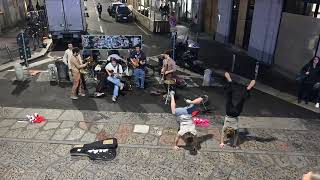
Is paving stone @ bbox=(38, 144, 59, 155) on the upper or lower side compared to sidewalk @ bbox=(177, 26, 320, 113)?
lower

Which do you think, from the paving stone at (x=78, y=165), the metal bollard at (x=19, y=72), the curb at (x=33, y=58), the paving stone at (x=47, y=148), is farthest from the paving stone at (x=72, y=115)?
the curb at (x=33, y=58)

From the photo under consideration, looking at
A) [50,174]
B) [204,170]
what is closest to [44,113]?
[50,174]

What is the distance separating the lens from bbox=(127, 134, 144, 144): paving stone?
9016 mm

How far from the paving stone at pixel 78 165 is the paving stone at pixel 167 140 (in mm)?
2203

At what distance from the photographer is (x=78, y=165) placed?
313 inches

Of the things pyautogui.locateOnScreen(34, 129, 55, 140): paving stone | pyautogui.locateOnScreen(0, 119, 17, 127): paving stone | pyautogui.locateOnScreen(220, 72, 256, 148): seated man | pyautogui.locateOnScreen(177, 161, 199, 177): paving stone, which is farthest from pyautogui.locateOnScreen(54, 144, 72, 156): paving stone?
pyautogui.locateOnScreen(220, 72, 256, 148): seated man

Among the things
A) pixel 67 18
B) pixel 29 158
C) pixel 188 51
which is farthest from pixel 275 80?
pixel 67 18

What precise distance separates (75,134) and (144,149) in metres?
2.23

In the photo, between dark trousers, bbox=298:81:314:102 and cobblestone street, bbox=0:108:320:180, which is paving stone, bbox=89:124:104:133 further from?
dark trousers, bbox=298:81:314:102

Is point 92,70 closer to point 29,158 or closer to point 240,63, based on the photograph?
point 29,158

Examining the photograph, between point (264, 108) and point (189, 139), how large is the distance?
404 cm

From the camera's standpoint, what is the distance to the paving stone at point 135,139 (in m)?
9.02

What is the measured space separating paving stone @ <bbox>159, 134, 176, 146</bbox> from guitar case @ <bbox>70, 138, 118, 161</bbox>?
53.4 inches

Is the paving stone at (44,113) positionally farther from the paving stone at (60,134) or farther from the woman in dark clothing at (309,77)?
the woman in dark clothing at (309,77)
